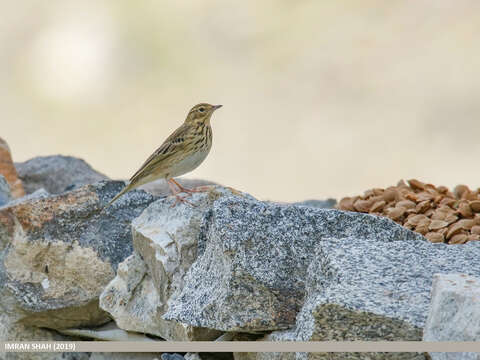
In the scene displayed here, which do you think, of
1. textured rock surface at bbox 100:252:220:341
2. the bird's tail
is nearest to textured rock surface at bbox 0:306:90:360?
textured rock surface at bbox 100:252:220:341

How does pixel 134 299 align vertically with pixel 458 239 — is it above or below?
below

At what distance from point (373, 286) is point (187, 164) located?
11.1ft

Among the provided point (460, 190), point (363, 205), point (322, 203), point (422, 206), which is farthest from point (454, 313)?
point (322, 203)

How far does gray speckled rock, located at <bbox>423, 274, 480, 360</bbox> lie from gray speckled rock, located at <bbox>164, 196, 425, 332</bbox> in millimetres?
1089

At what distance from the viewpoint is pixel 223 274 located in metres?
4.80

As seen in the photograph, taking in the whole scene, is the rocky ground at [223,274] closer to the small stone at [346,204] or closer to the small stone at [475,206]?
the small stone at [475,206]

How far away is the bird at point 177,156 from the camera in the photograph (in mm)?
7055

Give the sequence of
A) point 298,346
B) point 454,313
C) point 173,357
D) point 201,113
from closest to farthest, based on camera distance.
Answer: point 454,313 < point 298,346 < point 173,357 < point 201,113

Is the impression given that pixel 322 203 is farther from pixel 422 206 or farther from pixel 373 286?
pixel 373 286

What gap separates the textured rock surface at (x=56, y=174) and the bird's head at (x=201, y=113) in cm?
355

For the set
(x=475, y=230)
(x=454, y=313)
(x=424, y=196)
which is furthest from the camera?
(x=424, y=196)

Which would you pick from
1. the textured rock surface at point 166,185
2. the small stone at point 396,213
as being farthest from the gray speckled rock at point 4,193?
the small stone at point 396,213

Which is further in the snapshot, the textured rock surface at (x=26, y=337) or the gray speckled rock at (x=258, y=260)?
the textured rock surface at (x=26, y=337)

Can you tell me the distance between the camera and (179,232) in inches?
226
